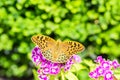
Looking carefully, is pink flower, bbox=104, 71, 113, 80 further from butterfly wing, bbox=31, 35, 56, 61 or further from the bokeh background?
the bokeh background

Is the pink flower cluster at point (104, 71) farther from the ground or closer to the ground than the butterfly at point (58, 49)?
closer to the ground

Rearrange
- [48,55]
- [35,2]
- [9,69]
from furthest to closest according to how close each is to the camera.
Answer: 1. [9,69]
2. [35,2]
3. [48,55]

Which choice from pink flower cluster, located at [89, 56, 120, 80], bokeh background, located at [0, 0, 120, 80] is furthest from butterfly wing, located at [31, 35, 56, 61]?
bokeh background, located at [0, 0, 120, 80]

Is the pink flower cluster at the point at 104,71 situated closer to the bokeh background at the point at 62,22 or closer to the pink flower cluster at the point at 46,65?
the pink flower cluster at the point at 46,65

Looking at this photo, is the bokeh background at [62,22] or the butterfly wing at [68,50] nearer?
the butterfly wing at [68,50]

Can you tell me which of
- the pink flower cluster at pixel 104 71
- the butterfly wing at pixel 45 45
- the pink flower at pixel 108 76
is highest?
the butterfly wing at pixel 45 45

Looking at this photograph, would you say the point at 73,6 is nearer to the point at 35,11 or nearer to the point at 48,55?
the point at 35,11

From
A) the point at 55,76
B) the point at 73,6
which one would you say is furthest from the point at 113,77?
the point at 73,6

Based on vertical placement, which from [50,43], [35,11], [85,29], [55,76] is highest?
[35,11]

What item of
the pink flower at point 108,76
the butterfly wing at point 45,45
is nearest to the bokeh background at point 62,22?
the butterfly wing at point 45,45
